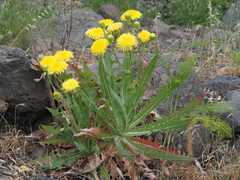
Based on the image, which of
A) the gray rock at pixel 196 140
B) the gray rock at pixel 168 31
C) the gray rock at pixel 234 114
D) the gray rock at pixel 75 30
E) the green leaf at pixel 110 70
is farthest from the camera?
the gray rock at pixel 168 31

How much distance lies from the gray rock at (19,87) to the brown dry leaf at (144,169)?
1.07 metres

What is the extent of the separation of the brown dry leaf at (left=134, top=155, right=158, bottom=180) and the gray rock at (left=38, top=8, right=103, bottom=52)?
3.11m

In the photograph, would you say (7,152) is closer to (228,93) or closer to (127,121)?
(127,121)

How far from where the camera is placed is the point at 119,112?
2254mm

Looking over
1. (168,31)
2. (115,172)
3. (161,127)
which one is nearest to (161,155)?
(161,127)

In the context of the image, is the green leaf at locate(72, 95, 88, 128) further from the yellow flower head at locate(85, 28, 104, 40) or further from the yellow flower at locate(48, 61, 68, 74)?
the yellow flower head at locate(85, 28, 104, 40)

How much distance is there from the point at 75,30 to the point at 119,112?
4237 mm

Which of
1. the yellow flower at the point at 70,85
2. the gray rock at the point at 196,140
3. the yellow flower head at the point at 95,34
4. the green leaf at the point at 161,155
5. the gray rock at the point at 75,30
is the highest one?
the yellow flower head at the point at 95,34

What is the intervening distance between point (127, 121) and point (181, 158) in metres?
0.48

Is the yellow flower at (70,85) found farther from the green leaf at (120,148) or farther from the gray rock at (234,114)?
the gray rock at (234,114)

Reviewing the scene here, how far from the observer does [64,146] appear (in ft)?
8.26

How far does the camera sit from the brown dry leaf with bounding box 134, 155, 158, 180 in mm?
2377

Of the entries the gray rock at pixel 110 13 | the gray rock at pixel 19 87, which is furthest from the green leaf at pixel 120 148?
the gray rock at pixel 110 13

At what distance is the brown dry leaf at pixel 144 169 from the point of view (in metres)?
2.38
